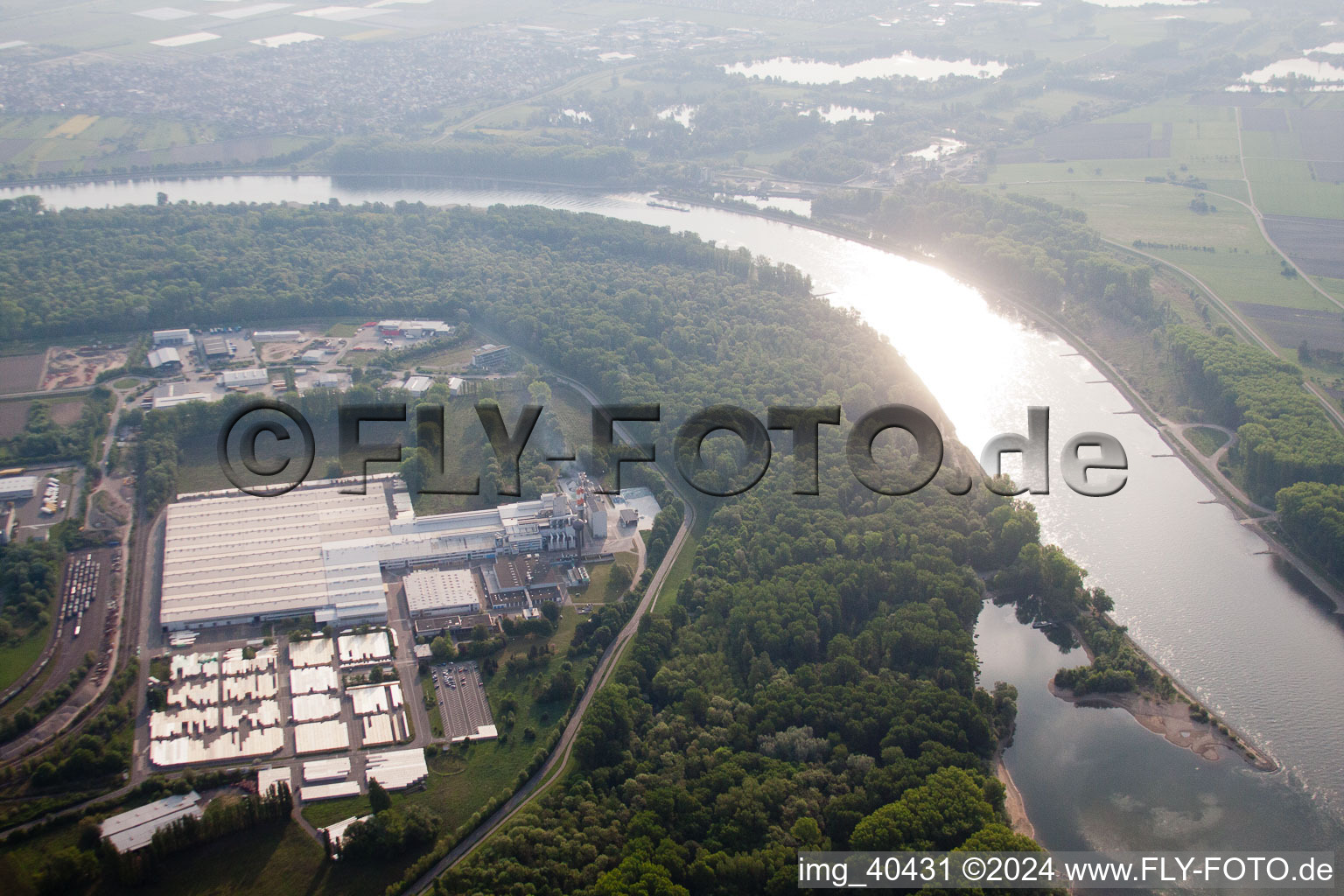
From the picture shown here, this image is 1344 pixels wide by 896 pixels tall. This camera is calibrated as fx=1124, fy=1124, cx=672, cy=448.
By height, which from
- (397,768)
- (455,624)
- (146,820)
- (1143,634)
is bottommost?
(146,820)

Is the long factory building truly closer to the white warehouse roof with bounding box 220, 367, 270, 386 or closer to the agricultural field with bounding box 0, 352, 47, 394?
the white warehouse roof with bounding box 220, 367, 270, 386

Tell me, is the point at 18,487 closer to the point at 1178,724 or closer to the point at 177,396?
the point at 177,396

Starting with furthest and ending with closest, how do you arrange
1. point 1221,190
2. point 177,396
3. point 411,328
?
1. point 1221,190
2. point 411,328
3. point 177,396

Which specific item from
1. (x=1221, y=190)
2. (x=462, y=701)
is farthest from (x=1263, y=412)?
(x=462, y=701)

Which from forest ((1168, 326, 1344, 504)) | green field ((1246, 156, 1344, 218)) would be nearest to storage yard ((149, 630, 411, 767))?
forest ((1168, 326, 1344, 504))

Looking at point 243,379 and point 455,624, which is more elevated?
point 243,379

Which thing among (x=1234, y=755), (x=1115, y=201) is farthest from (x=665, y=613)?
(x=1115, y=201)

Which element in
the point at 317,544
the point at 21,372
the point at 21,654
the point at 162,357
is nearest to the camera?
the point at 21,654
